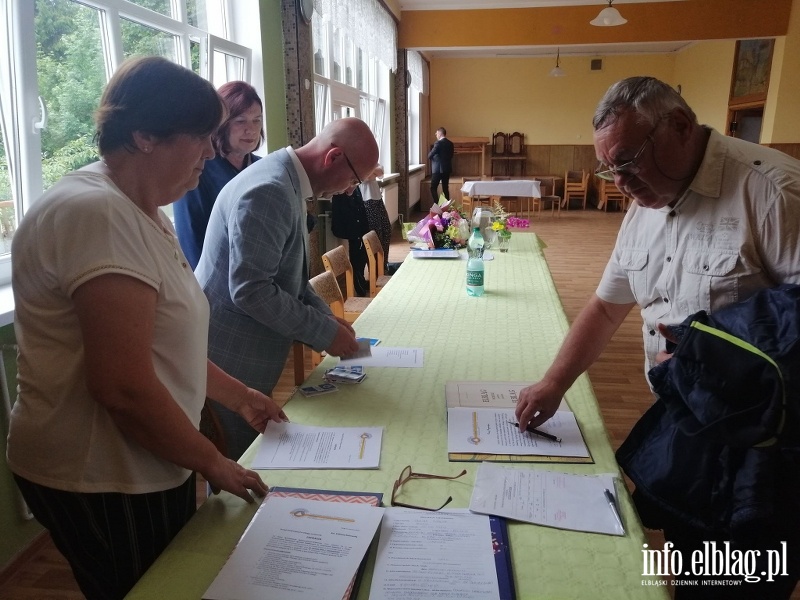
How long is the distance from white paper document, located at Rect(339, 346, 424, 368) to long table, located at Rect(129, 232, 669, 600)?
0.04 meters

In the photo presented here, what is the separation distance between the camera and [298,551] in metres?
0.89

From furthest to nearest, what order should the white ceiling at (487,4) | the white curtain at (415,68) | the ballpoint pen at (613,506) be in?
the white curtain at (415,68) → the white ceiling at (487,4) → the ballpoint pen at (613,506)

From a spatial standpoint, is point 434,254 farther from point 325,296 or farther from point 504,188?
point 504,188

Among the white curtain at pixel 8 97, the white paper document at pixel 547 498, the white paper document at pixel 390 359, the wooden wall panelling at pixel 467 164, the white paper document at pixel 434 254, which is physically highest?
the white curtain at pixel 8 97

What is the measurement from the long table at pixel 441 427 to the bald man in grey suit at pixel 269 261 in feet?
0.56

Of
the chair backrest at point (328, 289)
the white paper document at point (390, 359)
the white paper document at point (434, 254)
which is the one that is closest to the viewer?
the white paper document at point (390, 359)

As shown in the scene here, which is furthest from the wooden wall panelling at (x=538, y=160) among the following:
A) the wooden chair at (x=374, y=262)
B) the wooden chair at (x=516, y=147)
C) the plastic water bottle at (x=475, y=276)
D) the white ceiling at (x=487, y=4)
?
the plastic water bottle at (x=475, y=276)

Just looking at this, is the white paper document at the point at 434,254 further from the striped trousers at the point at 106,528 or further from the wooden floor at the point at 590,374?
the striped trousers at the point at 106,528

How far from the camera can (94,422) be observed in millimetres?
929

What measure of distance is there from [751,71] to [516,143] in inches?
190

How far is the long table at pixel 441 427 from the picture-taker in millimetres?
863

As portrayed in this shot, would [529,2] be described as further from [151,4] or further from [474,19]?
[151,4]

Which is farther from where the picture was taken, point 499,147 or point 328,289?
point 499,147

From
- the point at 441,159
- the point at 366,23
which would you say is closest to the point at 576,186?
the point at 441,159
